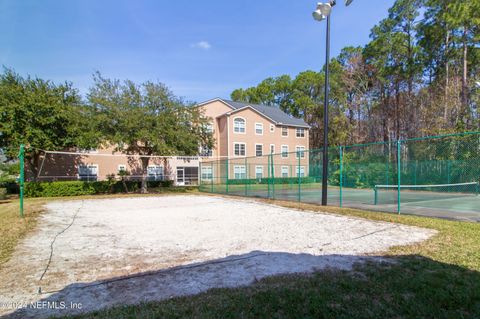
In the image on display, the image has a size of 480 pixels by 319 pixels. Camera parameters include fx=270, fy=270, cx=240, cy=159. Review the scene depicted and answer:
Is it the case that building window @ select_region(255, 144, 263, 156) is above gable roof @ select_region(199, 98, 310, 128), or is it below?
below

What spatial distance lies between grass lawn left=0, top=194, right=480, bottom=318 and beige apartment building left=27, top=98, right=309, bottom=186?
20.0m

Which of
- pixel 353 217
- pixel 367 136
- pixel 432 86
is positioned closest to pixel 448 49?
pixel 432 86

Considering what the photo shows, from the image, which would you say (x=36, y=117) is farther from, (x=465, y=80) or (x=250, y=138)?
(x=465, y=80)

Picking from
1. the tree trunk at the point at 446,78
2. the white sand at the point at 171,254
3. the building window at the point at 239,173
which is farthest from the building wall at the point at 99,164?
the tree trunk at the point at 446,78

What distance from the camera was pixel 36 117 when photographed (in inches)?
697

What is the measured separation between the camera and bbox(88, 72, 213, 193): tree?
1759cm

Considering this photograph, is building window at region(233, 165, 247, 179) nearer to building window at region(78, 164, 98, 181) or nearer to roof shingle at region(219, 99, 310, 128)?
roof shingle at region(219, 99, 310, 128)

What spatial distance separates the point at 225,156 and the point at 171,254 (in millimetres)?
24917

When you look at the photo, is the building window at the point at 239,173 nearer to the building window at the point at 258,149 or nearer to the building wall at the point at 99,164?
the building window at the point at 258,149

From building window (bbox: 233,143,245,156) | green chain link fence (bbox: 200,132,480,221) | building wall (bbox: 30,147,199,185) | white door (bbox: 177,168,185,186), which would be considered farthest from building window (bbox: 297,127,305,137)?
white door (bbox: 177,168,185,186)

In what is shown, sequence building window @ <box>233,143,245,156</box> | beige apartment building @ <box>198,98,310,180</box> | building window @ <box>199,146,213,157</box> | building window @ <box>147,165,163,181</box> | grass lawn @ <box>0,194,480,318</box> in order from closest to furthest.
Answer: grass lawn @ <box>0,194,480,318</box> < building window @ <box>199,146,213,157</box> < building window @ <box>147,165,163,181</box> < beige apartment building @ <box>198,98,310,180</box> < building window @ <box>233,143,245,156</box>

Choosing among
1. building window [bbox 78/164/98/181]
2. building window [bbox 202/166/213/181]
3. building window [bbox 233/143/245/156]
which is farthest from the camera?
building window [bbox 233/143/245/156]

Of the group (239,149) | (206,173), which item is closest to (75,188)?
(206,173)

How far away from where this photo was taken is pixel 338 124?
3450 centimetres
